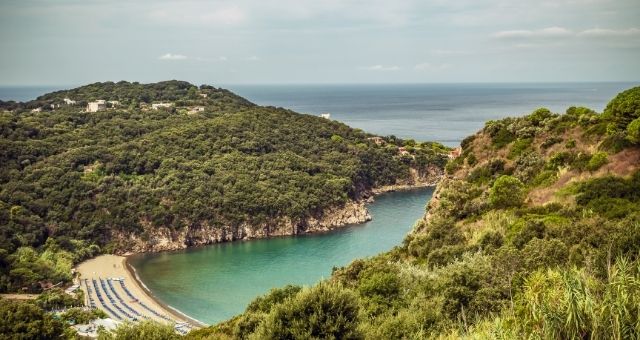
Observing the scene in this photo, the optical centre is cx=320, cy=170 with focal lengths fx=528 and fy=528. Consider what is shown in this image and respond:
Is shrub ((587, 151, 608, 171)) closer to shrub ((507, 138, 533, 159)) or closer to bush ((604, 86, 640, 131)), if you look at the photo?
bush ((604, 86, 640, 131))

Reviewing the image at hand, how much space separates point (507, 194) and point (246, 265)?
92.1ft

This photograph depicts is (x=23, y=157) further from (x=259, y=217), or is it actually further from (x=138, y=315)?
(x=138, y=315)

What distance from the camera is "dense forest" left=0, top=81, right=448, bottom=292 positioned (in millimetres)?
48938

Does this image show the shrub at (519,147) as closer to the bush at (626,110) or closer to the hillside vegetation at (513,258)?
the hillside vegetation at (513,258)

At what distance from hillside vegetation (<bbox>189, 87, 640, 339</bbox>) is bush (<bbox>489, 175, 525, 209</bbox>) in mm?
56

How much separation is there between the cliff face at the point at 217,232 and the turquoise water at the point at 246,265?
1.28 metres

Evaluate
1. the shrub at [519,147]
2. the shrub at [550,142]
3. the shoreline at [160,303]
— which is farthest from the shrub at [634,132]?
the shoreline at [160,303]

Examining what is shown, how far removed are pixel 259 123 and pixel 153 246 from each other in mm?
28848

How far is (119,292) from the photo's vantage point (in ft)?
131

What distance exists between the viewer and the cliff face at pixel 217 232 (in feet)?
169

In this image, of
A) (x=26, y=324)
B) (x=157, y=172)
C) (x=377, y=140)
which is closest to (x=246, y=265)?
(x=157, y=172)

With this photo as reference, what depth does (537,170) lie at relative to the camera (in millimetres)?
28203

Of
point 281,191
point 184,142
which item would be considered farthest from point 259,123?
point 281,191

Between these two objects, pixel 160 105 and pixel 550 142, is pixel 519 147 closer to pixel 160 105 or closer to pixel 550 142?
pixel 550 142
